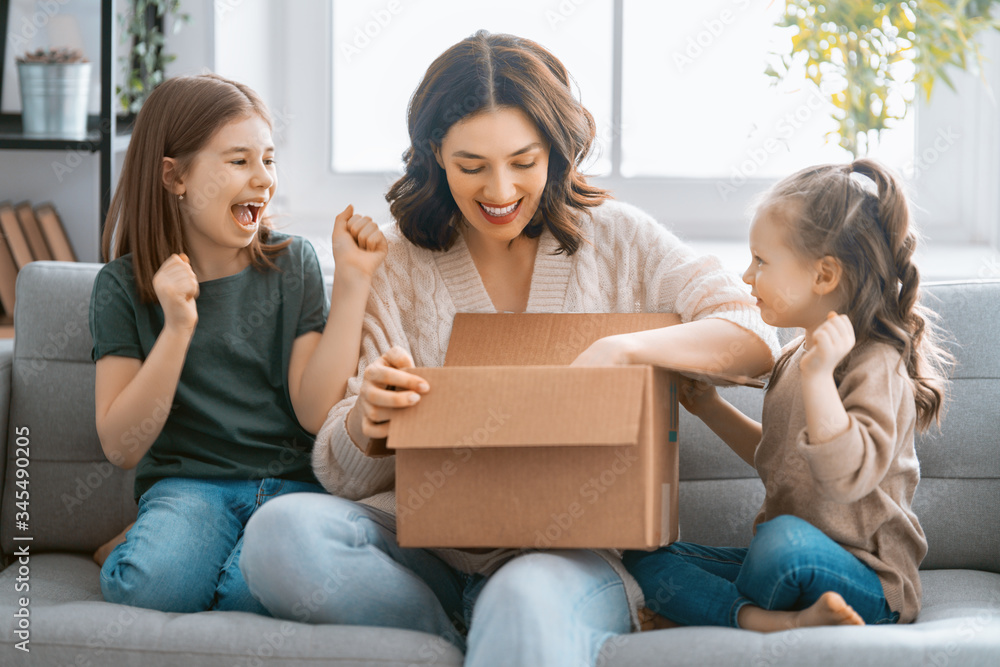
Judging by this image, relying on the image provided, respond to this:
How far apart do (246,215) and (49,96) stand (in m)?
0.79

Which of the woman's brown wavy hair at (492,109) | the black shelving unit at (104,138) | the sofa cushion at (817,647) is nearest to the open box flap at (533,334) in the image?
the woman's brown wavy hair at (492,109)

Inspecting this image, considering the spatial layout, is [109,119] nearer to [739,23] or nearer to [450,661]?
[450,661]

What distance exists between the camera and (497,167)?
1325 millimetres

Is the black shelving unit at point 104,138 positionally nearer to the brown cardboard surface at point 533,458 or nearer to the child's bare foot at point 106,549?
the child's bare foot at point 106,549

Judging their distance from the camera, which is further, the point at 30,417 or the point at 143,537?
the point at 30,417

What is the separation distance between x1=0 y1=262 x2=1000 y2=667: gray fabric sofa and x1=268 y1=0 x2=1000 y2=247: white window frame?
0.83 m

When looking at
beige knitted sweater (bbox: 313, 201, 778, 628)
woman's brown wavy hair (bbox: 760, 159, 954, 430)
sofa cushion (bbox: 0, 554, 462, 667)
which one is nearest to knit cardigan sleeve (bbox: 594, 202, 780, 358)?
beige knitted sweater (bbox: 313, 201, 778, 628)

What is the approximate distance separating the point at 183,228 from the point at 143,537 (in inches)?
20.3

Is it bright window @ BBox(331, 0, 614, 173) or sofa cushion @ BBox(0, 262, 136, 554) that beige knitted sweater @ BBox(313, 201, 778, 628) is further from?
bright window @ BBox(331, 0, 614, 173)

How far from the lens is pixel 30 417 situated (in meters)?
1.58

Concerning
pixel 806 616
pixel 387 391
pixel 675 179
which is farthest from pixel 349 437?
pixel 675 179

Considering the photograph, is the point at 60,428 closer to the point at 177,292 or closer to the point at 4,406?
the point at 4,406

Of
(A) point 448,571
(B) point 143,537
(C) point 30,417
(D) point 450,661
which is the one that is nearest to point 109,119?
(C) point 30,417

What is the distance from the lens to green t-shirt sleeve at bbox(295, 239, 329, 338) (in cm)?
153
